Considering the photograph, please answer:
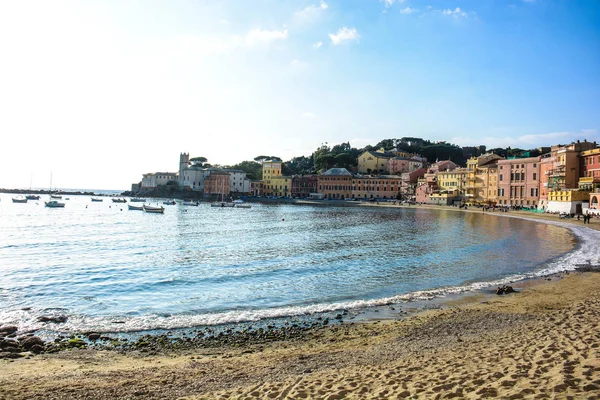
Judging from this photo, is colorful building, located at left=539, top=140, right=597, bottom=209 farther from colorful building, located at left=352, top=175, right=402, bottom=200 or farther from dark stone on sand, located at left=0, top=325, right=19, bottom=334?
dark stone on sand, located at left=0, top=325, right=19, bottom=334

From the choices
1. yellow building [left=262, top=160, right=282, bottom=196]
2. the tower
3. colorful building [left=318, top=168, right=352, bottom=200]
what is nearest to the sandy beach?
colorful building [left=318, top=168, right=352, bottom=200]

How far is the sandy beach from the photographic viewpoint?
302 inches

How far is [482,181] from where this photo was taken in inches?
3957

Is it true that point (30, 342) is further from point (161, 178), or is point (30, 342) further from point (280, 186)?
point (161, 178)

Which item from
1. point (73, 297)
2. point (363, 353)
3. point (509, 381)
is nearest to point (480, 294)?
point (363, 353)

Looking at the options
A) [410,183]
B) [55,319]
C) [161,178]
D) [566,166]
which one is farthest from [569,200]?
[161,178]

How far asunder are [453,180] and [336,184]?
43.4 metres

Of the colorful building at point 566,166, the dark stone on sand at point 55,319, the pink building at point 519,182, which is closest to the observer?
the dark stone on sand at point 55,319

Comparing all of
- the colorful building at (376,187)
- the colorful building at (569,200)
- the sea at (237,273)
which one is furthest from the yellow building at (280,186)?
the sea at (237,273)

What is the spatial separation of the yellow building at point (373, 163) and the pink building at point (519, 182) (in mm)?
64103

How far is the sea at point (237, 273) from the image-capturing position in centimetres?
1509

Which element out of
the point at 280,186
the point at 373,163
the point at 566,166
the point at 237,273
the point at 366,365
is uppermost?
the point at 373,163

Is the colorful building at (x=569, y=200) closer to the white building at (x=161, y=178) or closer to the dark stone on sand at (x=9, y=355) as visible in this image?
the dark stone on sand at (x=9, y=355)

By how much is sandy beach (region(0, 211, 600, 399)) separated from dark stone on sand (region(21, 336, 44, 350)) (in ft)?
3.01
